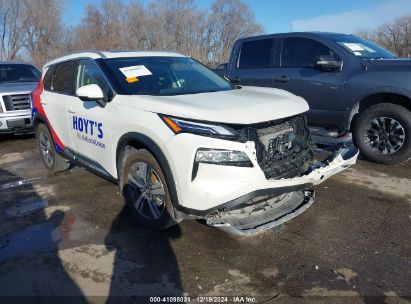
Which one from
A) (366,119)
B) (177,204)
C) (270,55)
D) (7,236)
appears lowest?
(7,236)

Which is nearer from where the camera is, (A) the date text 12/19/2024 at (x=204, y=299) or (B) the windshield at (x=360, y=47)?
(A) the date text 12/19/2024 at (x=204, y=299)

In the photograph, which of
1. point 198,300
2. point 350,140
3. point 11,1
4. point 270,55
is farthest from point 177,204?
point 11,1

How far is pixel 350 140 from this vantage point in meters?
5.73

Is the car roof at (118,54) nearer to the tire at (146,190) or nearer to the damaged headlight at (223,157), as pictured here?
the tire at (146,190)

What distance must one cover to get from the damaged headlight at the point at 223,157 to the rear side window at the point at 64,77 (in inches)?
97.4

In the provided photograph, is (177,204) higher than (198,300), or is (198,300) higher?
(177,204)

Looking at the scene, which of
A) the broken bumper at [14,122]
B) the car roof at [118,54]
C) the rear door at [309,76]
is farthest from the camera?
the broken bumper at [14,122]

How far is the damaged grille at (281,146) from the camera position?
3.23m

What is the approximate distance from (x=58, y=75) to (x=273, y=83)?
3357 mm

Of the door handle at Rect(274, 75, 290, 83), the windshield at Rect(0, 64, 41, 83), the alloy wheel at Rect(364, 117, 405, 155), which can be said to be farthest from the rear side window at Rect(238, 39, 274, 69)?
the windshield at Rect(0, 64, 41, 83)

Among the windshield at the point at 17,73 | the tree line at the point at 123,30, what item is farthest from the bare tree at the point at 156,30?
the windshield at the point at 17,73

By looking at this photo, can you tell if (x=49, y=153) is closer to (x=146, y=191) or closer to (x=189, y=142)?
(x=146, y=191)

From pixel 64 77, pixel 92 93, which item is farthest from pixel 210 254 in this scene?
pixel 64 77

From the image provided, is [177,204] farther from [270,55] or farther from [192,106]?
[270,55]
